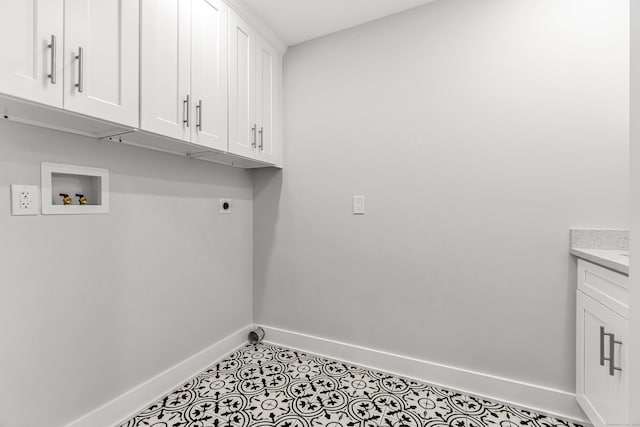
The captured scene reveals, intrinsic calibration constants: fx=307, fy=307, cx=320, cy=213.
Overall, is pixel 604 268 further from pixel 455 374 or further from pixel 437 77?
pixel 437 77

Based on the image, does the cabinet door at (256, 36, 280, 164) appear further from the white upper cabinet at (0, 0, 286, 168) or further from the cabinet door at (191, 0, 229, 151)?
the cabinet door at (191, 0, 229, 151)

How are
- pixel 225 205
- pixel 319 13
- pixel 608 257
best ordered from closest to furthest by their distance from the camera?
pixel 608 257 → pixel 319 13 → pixel 225 205

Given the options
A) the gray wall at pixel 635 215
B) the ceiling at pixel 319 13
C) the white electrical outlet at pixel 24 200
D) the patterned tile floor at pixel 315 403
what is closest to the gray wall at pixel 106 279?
the white electrical outlet at pixel 24 200

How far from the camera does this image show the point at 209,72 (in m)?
1.75

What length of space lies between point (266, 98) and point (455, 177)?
1.42 metres

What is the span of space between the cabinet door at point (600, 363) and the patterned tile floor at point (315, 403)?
0.95 feet

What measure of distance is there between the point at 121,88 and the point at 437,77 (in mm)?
1737

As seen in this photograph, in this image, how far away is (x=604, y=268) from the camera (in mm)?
1352

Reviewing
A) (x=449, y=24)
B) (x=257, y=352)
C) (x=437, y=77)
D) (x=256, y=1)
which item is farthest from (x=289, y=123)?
(x=257, y=352)

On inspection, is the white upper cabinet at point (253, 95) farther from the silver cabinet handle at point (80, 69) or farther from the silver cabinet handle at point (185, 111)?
the silver cabinet handle at point (80, 69)

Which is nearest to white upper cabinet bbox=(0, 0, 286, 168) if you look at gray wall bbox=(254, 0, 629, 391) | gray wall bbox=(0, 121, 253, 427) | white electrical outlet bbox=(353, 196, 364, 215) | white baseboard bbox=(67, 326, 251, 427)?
gray wall bbox=(0, 121, 253, 427)

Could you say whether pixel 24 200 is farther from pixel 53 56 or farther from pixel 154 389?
pixel 154 389

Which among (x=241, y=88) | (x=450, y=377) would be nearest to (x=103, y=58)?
(x=241, y=88)

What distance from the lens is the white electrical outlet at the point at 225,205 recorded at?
2.27m
